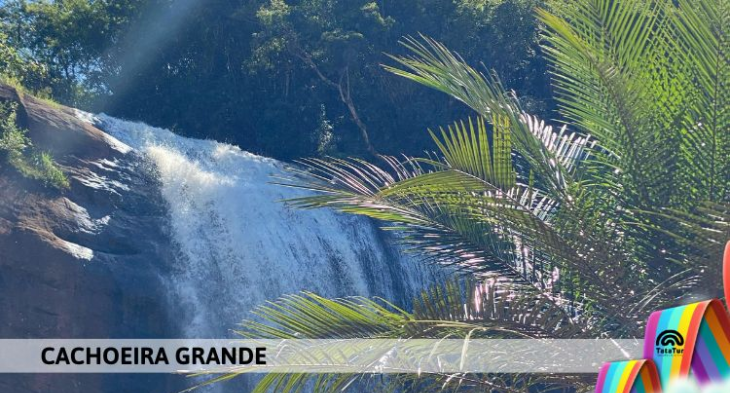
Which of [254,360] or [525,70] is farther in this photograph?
[525,70]

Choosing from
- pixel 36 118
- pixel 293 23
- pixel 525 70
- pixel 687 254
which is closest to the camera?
pixel 687 254

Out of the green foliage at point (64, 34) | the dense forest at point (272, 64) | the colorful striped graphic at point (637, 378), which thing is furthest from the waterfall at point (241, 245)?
the colorful striped graphic at point (637, 378)

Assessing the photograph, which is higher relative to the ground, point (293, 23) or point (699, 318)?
point (293, 23)

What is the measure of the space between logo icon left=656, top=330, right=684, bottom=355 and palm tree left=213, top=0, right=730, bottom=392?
2413mm

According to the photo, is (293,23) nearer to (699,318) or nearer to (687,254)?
(687,254)

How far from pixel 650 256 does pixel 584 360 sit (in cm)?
70

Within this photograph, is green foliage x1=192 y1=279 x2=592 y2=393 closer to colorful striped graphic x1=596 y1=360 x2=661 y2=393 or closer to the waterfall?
colorful striped graphic x1=596 y1=360 x2=661 y2=393

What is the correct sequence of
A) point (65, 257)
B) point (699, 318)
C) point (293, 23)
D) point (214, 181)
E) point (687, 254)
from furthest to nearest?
point (293, 23) < point (214, 181) < point (65, 257) < point (687, 254) < point (699, 318)

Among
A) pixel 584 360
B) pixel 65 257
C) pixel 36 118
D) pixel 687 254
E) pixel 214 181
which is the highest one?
pixel 36 118

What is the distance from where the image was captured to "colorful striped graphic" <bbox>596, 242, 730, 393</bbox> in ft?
9.80

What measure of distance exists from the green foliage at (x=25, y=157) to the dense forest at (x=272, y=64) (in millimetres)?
10783

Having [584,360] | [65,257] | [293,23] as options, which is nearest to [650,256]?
[584,360]

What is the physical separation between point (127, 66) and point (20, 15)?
3488 millimetres

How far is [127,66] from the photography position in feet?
98.7
